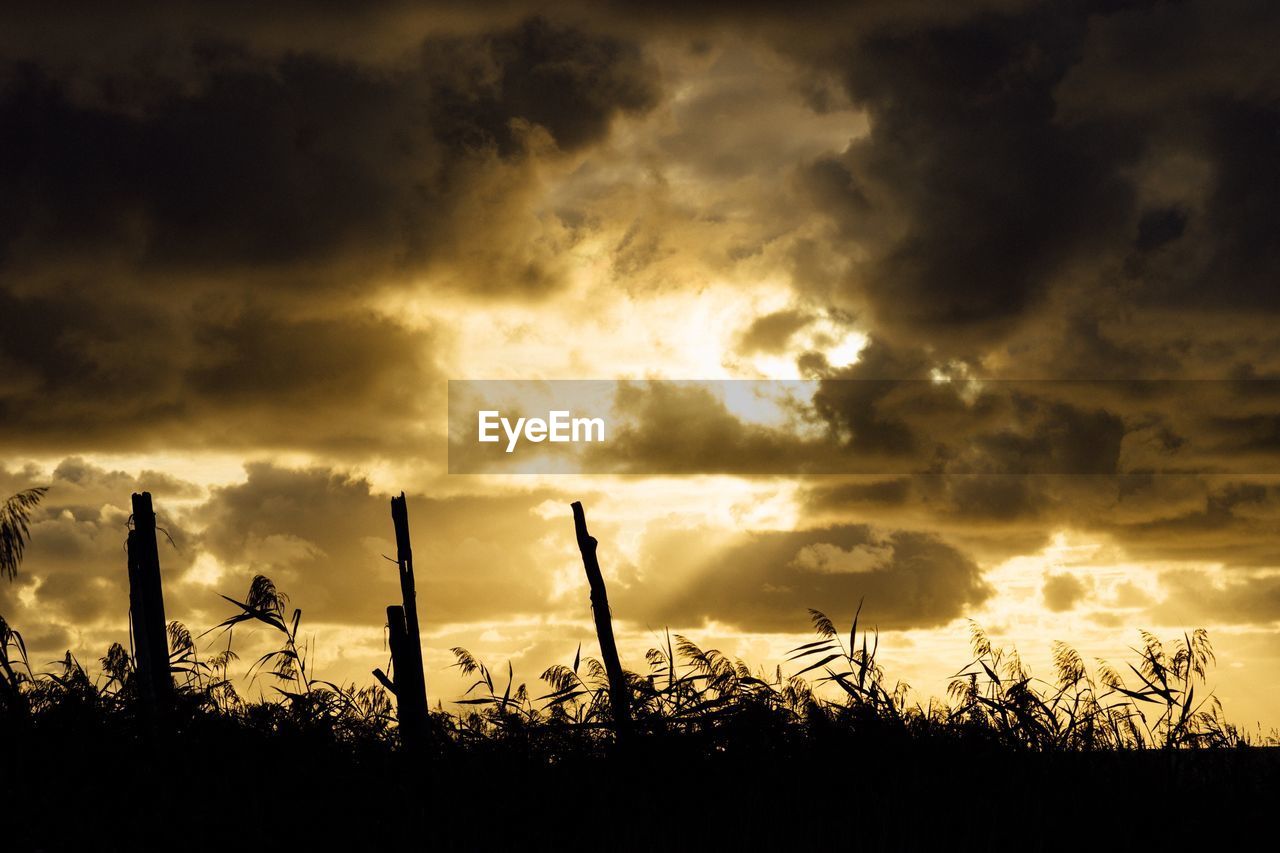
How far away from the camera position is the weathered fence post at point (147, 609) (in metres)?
10.6

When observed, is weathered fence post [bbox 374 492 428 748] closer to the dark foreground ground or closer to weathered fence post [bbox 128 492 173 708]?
the dark foreground ground

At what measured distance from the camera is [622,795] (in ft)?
29.5

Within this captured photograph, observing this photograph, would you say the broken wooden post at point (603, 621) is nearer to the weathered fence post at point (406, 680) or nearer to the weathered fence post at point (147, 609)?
the weathered fence post at point (406, 680)

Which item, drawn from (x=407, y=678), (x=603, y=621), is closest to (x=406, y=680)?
(x=407, y=678)

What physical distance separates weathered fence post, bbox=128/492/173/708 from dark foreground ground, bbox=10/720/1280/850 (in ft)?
2.13

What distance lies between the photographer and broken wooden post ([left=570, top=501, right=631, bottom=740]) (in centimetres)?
990

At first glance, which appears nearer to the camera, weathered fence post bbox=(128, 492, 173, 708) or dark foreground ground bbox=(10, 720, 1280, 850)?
dark foreground ground bbox=(10, 720, 1280, 850)

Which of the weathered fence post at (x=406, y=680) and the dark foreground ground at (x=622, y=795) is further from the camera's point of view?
the weathered fence post at (x=406, y=680)

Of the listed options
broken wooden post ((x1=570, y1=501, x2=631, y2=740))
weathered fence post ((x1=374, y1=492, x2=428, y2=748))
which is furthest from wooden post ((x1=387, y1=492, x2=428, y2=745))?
broken wooden post ((x1=570, y1=501, x2=631, y2=740))

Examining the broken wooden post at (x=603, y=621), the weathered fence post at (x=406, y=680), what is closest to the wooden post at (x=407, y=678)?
the weathered fence post at (x=406, y=680)

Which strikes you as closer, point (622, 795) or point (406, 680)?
point (622, 795)

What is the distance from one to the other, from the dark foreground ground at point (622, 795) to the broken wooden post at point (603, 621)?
537 millimetres

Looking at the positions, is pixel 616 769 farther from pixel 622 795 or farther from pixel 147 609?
pixel 147 609

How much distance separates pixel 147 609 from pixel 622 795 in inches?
195
